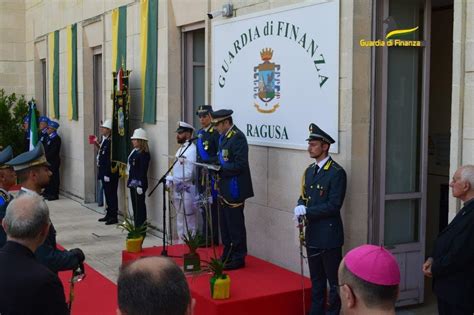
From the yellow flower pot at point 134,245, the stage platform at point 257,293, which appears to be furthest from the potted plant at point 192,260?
the yellow flower pot at point 134,245

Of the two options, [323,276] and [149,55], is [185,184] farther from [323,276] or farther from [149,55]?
[323,276]

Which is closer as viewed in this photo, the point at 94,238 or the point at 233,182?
the point at 233,182

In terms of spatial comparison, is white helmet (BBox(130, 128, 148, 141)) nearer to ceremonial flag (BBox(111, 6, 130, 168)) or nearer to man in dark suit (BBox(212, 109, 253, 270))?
ceremonial flag (BBox(111, 6, 130, 168))

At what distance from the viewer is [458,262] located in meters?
4.32

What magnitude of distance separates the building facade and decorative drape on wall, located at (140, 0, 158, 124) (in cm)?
11

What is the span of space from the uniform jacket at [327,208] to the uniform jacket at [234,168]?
1.13 metres

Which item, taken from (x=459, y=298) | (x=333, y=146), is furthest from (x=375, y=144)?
(x=459, y=298)

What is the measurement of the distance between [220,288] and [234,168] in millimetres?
1401

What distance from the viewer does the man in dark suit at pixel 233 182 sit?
6.86 metres

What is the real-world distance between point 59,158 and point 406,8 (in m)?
10.1

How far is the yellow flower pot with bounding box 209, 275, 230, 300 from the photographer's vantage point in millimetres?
5863

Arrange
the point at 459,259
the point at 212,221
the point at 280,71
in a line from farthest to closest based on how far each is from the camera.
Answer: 1. the point at 212,221
2. the point at 280,71
3. the point at 459,259

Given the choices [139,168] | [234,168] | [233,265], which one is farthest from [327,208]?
[139,168]

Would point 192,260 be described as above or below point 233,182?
below
